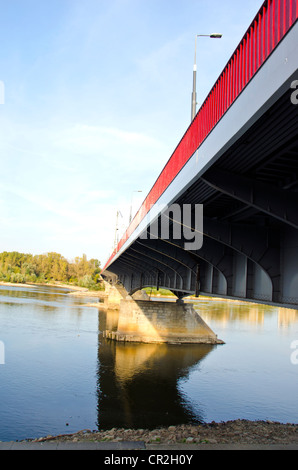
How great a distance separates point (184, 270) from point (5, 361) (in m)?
13.1

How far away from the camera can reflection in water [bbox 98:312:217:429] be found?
55.8ft

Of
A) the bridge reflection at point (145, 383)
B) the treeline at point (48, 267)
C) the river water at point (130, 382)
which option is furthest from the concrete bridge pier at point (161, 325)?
the treeline at point (48, 267)

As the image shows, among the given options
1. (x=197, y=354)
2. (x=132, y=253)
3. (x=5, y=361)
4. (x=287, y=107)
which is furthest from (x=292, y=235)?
(x=197, y=354)

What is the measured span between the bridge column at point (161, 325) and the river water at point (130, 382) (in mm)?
1491

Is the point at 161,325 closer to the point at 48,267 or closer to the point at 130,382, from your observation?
the point at 130,382

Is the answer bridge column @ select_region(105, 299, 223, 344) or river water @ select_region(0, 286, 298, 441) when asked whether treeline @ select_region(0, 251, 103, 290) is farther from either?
river water @ select_region(0, 286, 298, 441)

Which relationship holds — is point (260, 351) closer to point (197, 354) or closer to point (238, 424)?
point (197, 354)

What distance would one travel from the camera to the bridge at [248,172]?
4371mm

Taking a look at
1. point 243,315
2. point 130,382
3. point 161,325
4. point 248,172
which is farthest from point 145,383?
point 243,315

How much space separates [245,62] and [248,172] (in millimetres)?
2547

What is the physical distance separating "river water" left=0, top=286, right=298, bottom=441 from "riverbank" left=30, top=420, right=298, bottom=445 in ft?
7.04

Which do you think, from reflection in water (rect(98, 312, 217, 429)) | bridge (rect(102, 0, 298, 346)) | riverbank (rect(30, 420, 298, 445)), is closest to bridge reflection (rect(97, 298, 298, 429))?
reflection in water (rect(98, 312, 217, 429))

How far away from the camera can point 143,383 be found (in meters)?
22.5

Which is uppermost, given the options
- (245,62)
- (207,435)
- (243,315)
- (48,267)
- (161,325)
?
(245,62)
